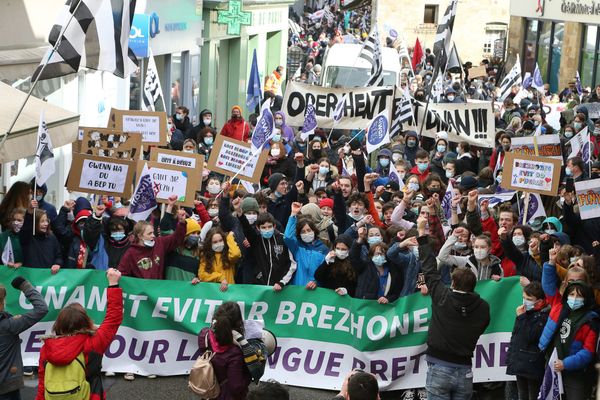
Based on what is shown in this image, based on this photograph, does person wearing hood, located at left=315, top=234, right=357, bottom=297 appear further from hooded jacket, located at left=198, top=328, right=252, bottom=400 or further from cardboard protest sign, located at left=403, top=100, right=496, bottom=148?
cardboard protest sign, located at left=403, top=100, right=496, bottom=148

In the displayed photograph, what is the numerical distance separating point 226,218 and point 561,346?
12.2 feet

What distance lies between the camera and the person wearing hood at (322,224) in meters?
11.7

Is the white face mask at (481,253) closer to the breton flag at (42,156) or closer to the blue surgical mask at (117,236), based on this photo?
the blue surgical mask at (117,236)

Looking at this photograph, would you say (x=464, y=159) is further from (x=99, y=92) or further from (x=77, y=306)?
(x=77, y=306)

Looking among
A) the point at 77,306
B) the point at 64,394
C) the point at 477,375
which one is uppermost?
the point at 77,306

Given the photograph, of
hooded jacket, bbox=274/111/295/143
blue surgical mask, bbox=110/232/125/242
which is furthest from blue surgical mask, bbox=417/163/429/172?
blue surgical mask, bbox=110/232/125/242

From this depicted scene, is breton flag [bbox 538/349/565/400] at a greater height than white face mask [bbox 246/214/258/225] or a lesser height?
lesser

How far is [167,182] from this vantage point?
11.9 m

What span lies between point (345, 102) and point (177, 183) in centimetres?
747

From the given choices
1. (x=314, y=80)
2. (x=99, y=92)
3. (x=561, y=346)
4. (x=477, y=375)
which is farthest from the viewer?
(x=314, y=80)

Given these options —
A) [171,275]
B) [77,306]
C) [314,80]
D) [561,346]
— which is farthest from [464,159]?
[314,80]

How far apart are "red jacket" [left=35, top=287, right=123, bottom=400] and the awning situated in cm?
337

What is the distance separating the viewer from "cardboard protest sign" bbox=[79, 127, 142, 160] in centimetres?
1349

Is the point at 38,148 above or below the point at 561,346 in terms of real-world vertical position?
above
